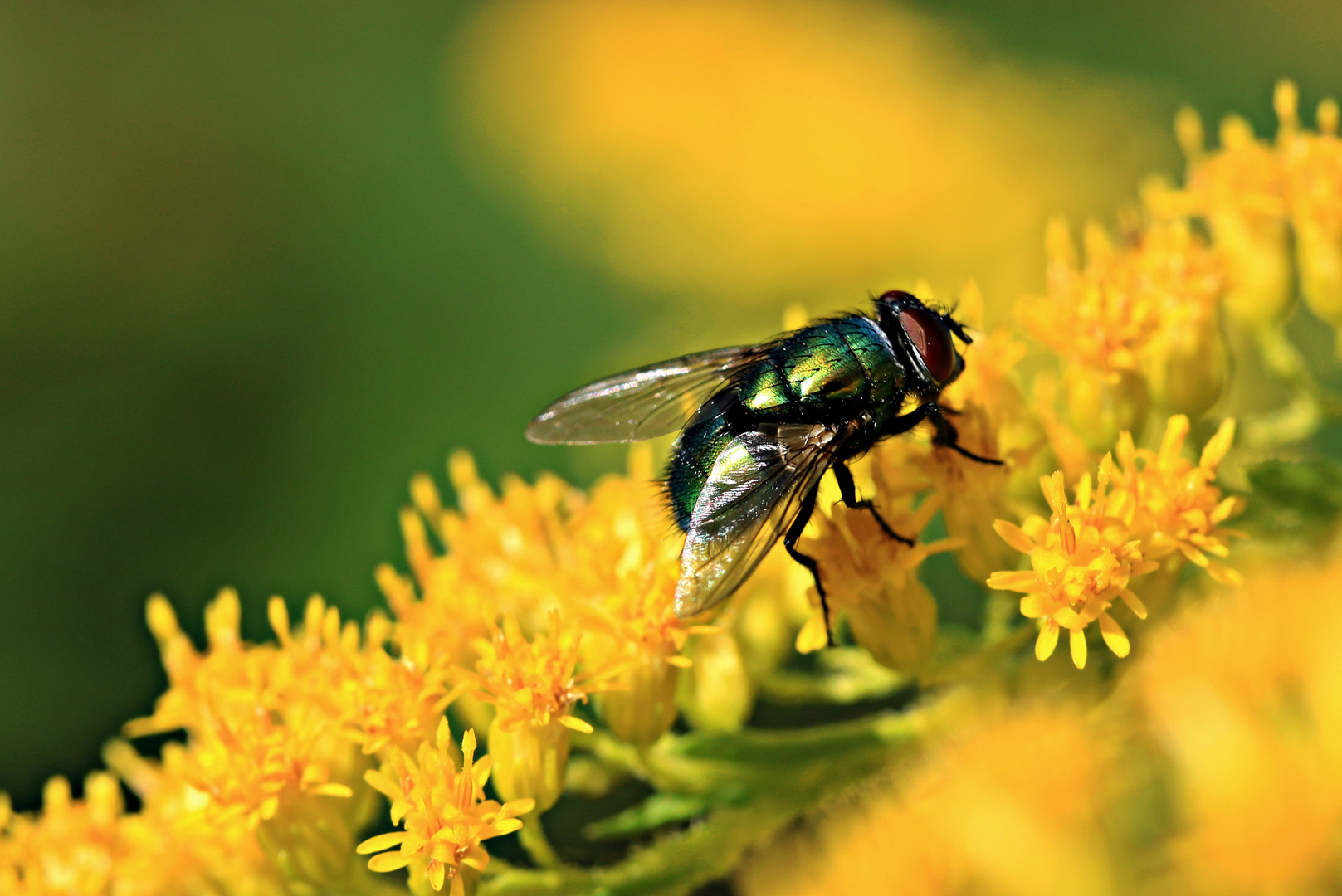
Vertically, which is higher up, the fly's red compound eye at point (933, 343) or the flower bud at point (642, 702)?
the fly's red compound eye at point (933, 343)

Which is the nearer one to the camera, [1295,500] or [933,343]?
[1295,500]

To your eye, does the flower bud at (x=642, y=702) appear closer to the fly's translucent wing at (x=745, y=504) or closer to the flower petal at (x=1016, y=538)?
the fly's translucent wing at (x=745, y=504)

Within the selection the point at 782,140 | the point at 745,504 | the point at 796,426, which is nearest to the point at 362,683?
the point at 745,504

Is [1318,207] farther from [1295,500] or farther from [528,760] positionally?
[528,760]

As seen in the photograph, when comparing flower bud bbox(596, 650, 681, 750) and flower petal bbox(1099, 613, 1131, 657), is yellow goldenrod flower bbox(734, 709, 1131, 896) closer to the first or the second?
flower petal bbox(1099, 613, 1131, 657)

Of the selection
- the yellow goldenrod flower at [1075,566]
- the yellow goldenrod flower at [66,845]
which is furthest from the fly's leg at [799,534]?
the yellow goldenrod flower at [66,845]

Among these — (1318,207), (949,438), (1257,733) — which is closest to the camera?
(1257,733)
